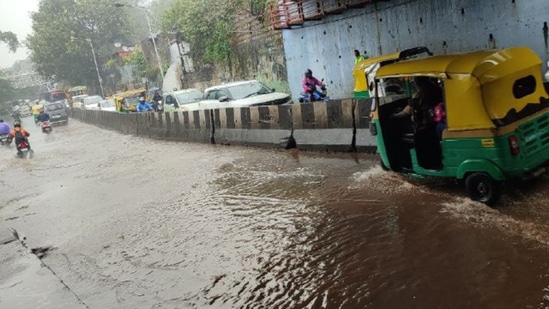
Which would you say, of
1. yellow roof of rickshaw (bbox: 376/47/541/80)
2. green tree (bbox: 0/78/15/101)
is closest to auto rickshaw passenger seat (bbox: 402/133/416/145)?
yellow roof of rickshaw (bbox: 376/47/541/80)

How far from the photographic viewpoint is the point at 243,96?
15141 millimetres

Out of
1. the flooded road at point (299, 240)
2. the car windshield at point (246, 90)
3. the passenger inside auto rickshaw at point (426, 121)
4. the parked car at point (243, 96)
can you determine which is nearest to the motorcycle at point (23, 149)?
the parked car at point (243, 96)

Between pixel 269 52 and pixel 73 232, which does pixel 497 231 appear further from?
pixel 269 52

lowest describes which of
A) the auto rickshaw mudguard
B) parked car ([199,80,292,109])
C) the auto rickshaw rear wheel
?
the auto rickshaw rear wheel

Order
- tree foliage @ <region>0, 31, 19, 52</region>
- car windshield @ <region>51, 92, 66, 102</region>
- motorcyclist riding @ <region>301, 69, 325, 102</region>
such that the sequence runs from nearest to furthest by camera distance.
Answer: motorcyclist riding @ <region>301, 69, 325, 102</region> < car windshield @ <region>51, 92, 66, 102</region> < tree foliage @ <region>0, 31, 19, 52</region>

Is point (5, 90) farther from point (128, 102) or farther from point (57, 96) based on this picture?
point (128, 102)

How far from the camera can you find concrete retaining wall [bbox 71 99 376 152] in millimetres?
9250

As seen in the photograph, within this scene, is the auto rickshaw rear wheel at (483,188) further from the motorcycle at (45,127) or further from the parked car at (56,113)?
the parked car at (56,113)

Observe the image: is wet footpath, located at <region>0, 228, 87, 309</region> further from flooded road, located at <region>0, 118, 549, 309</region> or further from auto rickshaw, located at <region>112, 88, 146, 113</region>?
auto rickshaw, located at <region>112, 88, 146, 113</region>

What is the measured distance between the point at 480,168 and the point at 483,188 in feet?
0.96

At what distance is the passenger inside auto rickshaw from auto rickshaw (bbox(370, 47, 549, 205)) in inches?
0.8

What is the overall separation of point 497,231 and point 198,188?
577cm

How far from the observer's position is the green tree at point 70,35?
56031 mm

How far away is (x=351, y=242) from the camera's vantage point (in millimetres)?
4965
